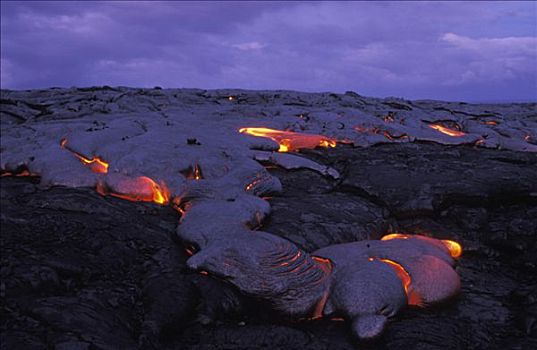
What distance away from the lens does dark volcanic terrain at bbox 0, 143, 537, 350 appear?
3.18 meters

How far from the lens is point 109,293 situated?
344 cm

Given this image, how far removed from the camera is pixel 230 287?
3691mm

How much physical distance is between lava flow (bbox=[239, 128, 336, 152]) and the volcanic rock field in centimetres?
7

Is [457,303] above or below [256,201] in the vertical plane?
below

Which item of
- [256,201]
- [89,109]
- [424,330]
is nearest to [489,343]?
[424,330]

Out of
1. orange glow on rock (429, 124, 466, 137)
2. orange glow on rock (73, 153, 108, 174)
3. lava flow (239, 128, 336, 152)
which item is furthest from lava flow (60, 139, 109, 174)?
orange glow on rock (429, 124, 466, 137)

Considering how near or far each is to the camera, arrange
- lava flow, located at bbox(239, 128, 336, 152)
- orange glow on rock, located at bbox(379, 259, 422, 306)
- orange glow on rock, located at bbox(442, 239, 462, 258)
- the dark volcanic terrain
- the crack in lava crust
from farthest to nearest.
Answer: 1. lava flow, located at bbox(239, 128, 336, 152)
2. orange glow on rock, located at bbox(442, 239, 462, 258)
3. orange glow on rock, located at bbox(379, 259, 422, 306)
4. the crack in lava crust
5. the dark volcanic terrain

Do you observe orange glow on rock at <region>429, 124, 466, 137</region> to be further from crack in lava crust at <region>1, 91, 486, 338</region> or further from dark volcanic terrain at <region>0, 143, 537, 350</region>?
dark volcanic terrain at <region>0, 143, 537, 350</region>

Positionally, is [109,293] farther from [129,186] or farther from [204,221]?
[129,186]

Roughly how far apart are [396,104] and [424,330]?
13298 millimetres

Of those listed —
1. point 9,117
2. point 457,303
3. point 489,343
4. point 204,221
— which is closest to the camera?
point 489,343

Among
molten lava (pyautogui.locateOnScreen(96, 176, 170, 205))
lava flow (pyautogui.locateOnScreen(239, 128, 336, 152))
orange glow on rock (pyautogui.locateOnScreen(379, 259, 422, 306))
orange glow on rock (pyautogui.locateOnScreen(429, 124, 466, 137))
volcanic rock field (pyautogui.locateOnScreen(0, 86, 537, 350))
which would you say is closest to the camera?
volcanic rock field (pyautogui.locateOnScreen(0, 86, 537, 350))

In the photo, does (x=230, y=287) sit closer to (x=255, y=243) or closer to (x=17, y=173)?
(x=255, y=243)

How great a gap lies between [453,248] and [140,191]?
3.85 m
